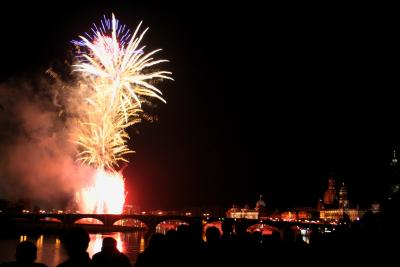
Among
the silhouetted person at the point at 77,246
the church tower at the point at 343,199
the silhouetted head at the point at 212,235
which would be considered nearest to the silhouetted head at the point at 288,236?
the silhouetted head at the point at 212,235

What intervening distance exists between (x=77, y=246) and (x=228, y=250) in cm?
364

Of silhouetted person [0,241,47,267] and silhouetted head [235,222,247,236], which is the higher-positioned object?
silhouetted head [235,222,247,236]

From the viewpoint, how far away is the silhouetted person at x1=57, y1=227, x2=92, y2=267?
5.93m

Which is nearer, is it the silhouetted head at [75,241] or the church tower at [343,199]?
the silhouetted head at [75,241]

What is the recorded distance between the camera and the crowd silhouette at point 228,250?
6176 mm

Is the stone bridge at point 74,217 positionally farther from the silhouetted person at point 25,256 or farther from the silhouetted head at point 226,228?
the silhouetted person at point 25,256

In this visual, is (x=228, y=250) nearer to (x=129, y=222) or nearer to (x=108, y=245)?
(x=108, y=245)

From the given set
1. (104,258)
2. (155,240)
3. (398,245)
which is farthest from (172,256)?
(398,245)

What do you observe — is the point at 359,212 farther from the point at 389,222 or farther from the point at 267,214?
the point at 389,222

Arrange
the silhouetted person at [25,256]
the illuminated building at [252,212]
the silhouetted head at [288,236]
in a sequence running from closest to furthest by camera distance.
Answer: the silhouetted person at [25,256]
the silhouetted head at [288,236]
the illuminated building at [252,212]

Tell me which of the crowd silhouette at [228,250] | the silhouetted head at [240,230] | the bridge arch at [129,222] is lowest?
the bridge arch at [129,222]

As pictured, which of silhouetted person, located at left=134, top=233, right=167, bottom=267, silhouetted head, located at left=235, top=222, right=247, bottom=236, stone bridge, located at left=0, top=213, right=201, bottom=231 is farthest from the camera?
stone bridge, located at left=0, top=213, right=201, bottom=231

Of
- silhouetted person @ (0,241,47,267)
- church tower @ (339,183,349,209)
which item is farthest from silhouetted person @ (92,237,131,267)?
church tower @ (339,183,349,209)

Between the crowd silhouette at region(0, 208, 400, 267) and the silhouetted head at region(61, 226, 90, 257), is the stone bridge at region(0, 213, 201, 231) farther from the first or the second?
the silhouetted head at region(61, 226, 90, 257)
